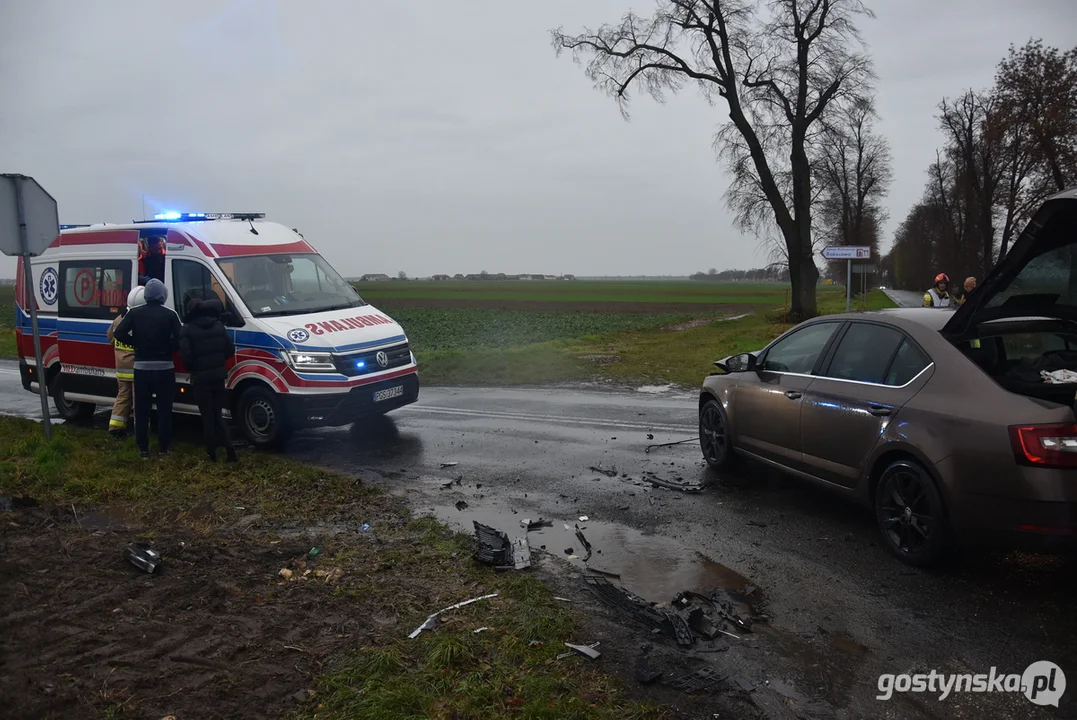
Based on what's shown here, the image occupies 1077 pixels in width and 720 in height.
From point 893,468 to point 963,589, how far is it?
85 centimetres

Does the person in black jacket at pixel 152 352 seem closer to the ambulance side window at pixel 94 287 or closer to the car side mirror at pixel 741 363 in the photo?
the ambulance side window at pixel 94 287

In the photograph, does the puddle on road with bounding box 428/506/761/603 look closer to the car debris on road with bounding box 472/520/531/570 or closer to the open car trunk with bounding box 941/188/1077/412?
the car debris on road with bounding box 472/520/531/570

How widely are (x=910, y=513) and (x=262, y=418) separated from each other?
691 centimetres

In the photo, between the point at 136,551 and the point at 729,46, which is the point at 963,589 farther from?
the point at 729,46

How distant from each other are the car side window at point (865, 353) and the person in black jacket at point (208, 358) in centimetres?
619

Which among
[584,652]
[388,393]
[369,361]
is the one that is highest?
[369,361]

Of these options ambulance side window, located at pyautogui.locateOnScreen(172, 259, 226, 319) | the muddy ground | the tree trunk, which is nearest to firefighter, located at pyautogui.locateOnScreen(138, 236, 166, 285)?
ambulance side window, located at pyautogui.locateOnScreen(172, 259, 226, 319)

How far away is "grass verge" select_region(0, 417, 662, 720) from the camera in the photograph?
3.52m

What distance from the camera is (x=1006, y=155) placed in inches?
1491

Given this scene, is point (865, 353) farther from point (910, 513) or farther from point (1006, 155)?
point (1006, 155)

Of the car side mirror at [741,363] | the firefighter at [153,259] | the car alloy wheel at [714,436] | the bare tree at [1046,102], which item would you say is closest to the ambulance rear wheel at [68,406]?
the firefighter at [153,259]

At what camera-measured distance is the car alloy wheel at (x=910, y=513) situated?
4816 millimetres

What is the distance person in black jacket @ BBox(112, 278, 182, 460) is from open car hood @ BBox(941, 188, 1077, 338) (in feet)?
24.9

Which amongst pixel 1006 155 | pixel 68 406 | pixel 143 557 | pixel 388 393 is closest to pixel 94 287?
pixel 68 406
